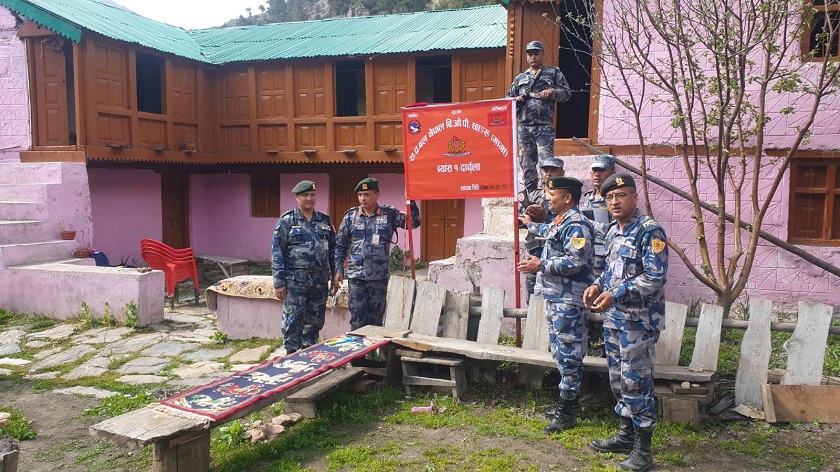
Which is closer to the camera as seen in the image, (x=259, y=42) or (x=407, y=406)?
(x=407, y=406)

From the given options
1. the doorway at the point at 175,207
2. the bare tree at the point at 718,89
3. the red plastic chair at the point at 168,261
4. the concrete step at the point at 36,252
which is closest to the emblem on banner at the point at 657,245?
the bare tree at the point at 718,89

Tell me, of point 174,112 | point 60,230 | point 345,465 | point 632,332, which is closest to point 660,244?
point 632,332

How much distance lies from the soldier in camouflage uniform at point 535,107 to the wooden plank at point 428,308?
2.04 meters

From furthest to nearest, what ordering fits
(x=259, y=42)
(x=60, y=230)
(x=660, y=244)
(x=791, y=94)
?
(x=259, y=42)
(x=60, y=230)
(x=791, y=94)
(x=660, y=244)

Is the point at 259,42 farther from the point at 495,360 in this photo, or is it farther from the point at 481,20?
the point at 495,360

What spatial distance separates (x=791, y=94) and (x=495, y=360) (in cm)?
521

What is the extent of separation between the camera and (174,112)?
1338 cm

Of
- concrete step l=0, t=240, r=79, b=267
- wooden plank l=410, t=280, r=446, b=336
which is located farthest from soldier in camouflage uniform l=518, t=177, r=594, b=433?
concrete step l=0, t=240, r=79, b=267

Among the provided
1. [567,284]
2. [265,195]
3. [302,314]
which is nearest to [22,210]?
[265,195]

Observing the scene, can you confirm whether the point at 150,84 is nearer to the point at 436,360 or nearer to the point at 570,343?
the point at 436,360

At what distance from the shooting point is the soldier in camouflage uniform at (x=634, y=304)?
12.5 feet

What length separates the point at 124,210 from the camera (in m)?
13.4

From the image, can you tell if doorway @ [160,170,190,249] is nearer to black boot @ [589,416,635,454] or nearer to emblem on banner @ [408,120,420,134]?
emblem on banner @ [408,120,420,134]

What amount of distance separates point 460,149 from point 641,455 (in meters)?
3.05
